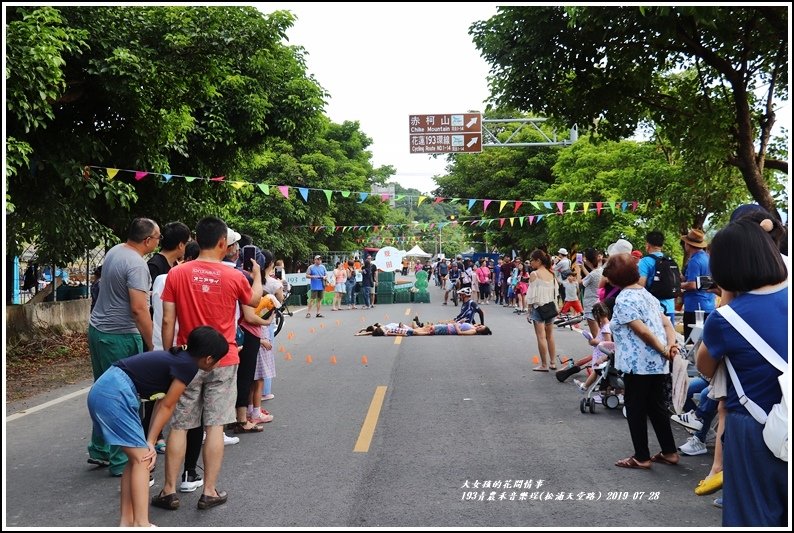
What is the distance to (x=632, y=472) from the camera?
5.72 m

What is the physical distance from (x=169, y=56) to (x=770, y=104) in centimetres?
1047

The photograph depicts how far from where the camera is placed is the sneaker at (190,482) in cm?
531

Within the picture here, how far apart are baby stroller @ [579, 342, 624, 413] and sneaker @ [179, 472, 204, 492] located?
422 cm

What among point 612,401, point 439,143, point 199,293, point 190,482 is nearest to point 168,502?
point 190,482

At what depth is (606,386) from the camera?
8055 millimetres

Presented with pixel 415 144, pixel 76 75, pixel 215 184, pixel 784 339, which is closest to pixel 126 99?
pixel 76 75

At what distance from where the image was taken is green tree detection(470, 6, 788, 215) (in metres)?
10.9

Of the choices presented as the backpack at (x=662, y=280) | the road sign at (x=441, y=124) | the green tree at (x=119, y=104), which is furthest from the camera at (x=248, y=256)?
the road sign at (x=441, y=124)

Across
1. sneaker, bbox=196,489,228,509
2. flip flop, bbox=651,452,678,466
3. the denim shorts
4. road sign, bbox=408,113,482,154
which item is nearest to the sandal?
Answer: sneaker, bbox=196,489,228,509

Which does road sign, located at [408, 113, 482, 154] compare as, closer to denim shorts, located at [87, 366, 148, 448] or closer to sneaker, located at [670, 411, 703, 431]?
sneaker, located at [670, 411, 703, 431]

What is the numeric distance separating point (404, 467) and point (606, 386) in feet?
10.3

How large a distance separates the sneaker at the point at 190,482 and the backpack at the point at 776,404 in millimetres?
3712

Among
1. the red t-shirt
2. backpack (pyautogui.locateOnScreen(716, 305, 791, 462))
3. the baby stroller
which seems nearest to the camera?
backpack (pyautogui.locateOnScreen(716, 305, 791, 462))

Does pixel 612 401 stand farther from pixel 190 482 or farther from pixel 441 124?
pixel 441 124
